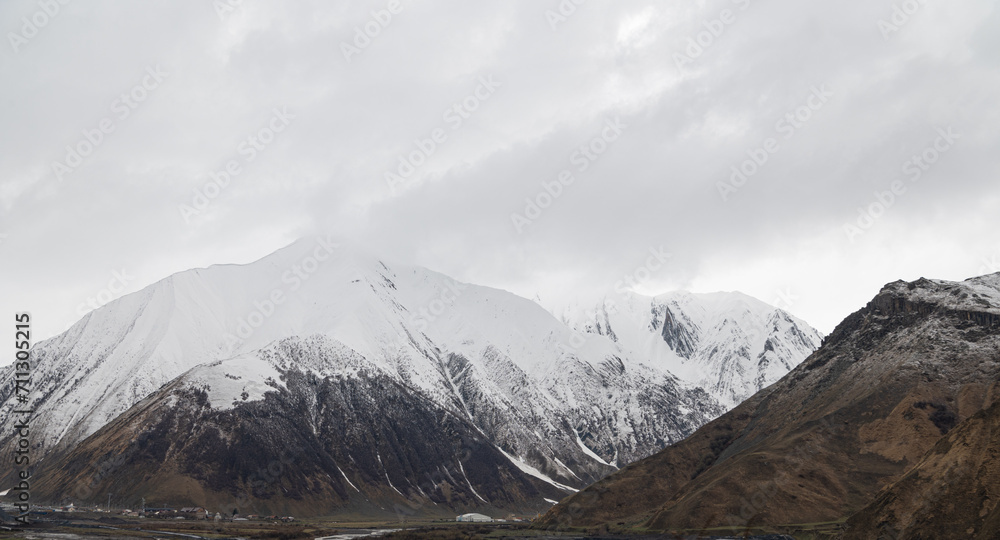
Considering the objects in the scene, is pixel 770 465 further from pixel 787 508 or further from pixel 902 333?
pixel 902 333

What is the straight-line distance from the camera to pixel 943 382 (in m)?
164

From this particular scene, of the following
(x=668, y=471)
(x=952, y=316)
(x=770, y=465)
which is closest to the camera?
(x=770, y=465)

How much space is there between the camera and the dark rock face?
14438cm

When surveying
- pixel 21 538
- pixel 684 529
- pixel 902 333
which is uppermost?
pixel 902 333

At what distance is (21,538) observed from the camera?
390 feet

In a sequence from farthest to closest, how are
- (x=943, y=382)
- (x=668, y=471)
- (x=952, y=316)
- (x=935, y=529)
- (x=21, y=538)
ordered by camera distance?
(x=668, y=471), (x=952, y=316), (x=943, y=382), (x=21, y=538), (x=935, y=529)

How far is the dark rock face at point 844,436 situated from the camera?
5684 inches

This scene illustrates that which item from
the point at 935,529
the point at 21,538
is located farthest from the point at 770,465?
the point at 21,538

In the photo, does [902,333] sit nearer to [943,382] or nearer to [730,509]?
[943,382]

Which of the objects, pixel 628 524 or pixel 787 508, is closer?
pixel 787 508

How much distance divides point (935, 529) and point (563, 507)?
109 meters

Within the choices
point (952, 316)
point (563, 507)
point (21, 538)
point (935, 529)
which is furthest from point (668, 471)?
point (21, 538)

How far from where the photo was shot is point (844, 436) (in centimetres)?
16025

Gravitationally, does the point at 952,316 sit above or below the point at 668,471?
above
